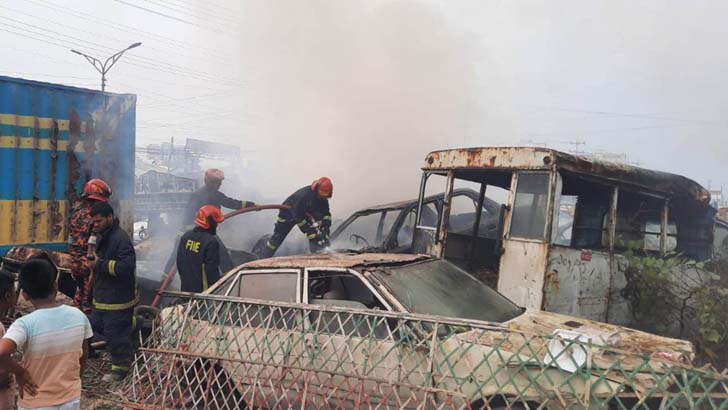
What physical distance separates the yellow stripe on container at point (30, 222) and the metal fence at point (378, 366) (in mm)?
3127

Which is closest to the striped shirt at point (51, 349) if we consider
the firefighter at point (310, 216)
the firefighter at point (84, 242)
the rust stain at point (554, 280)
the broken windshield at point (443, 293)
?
the broken windshield at point (443, 293)

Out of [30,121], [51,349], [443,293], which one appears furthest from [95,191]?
[443,293]

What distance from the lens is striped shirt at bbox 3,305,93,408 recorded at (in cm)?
270

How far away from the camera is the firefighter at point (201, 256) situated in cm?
546

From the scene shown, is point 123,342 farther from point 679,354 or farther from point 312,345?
point 679,354

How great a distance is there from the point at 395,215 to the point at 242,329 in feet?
14.4

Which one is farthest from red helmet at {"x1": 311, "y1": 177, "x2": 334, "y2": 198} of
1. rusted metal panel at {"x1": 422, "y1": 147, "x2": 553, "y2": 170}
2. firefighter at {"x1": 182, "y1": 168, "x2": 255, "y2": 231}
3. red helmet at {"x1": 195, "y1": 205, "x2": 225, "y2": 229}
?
red helmet at {"x1": 195, "y1": 205, "x2": 225, "y2": 229}

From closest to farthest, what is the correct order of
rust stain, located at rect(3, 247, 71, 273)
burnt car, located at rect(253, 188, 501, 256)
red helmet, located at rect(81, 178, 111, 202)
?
1. red helmet, located at rect(81, 178, 111, 202)
2. rust stain, located at rect(3, 247, 71, 273)
3. burnt car, located at rect(253, 188, 501, 256)

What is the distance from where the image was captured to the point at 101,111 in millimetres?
7062

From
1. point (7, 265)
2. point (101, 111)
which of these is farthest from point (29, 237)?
point (101, 111)

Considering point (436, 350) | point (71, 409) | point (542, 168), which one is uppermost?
point (542, 168)

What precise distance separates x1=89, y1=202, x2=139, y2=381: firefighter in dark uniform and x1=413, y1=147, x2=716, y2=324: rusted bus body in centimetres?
338

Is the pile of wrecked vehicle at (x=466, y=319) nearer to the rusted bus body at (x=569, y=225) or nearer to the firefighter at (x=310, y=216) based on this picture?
the rusted bus body at (x=569, y=225)

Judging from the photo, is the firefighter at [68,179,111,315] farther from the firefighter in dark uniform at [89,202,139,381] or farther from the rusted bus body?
the rusted bus body
